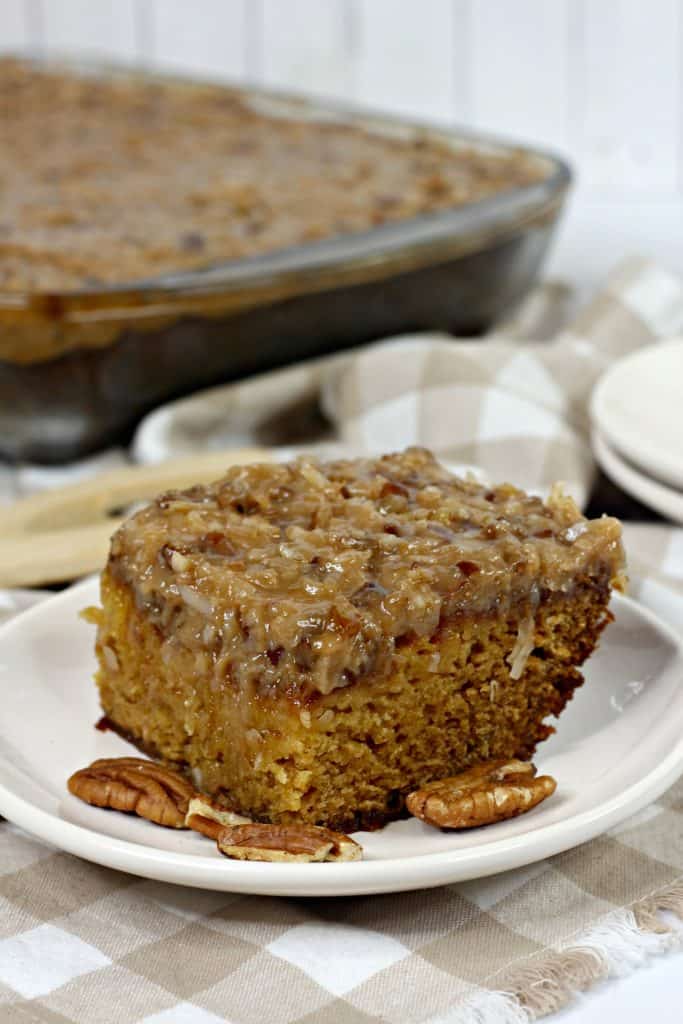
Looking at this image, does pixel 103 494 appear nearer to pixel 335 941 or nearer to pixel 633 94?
pixel 335 941

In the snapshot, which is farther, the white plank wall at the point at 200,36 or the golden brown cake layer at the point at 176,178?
the white plank wall at the point at 200,36

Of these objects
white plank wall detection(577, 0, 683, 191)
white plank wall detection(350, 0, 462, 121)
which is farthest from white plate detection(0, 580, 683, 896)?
white plank wall detection(350, 0, 462, 121)

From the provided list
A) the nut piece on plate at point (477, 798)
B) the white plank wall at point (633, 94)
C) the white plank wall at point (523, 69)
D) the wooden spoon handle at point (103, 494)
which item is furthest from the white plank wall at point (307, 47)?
the nut piece on plate at point (477, 798)

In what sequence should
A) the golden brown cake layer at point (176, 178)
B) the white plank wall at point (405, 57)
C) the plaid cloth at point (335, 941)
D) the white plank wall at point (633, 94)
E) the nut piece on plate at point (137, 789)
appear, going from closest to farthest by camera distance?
1. the plaid cloth at point (335, 941)
2. the nut piece on plate at point (137, 789)
3. the golden brown cake layer at point (176, 178)
4. the white plank wall at point (633, 94)
5. the white plank wall at point (405, 57)

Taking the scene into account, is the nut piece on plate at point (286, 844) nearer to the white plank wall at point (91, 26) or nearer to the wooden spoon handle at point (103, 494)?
the wooden spoon handle at point (103, 494)

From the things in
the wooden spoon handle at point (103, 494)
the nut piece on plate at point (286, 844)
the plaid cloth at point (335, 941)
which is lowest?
the wooden spoon handle at point (103, 494)

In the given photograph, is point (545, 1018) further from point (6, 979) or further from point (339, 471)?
point (339, 471)
